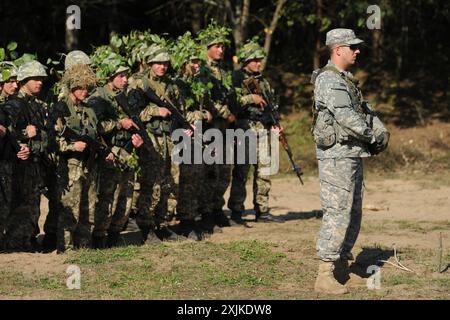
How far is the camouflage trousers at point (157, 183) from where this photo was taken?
10.6 metres

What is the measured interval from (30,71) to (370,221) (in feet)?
16.8

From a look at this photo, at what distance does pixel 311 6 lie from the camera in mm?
22312

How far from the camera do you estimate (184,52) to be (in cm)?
1181

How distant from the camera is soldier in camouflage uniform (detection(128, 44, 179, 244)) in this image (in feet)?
34.7

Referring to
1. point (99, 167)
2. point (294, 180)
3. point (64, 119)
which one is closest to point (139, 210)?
point (99, 167)

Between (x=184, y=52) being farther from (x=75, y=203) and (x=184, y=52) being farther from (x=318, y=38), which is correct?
(x=318, y=38)

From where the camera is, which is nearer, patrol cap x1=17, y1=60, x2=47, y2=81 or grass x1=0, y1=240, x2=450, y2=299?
grass x1=0, y1=240, x2=450, y2=299

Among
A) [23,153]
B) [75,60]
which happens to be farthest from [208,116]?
[23,153]

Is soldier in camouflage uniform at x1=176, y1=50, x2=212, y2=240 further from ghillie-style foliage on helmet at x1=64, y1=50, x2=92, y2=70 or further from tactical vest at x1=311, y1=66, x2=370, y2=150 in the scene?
tactical vest at x1=311, y1=66, x2=370, y2=150

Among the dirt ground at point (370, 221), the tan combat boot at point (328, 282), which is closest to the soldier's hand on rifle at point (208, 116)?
the dirt ground at point (370, 221)

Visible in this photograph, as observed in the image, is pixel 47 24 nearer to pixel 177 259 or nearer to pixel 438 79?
pixel 438 79

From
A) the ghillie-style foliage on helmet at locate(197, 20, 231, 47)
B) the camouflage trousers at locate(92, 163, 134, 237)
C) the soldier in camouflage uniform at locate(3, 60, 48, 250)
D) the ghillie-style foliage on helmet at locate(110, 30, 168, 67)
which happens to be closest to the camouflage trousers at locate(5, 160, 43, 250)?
the soldier in camouflage uniform at locate(3, 60, 48, 250)

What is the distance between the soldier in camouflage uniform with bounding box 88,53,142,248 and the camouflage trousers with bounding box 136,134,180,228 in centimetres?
18

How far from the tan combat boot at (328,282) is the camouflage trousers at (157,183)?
291cm
